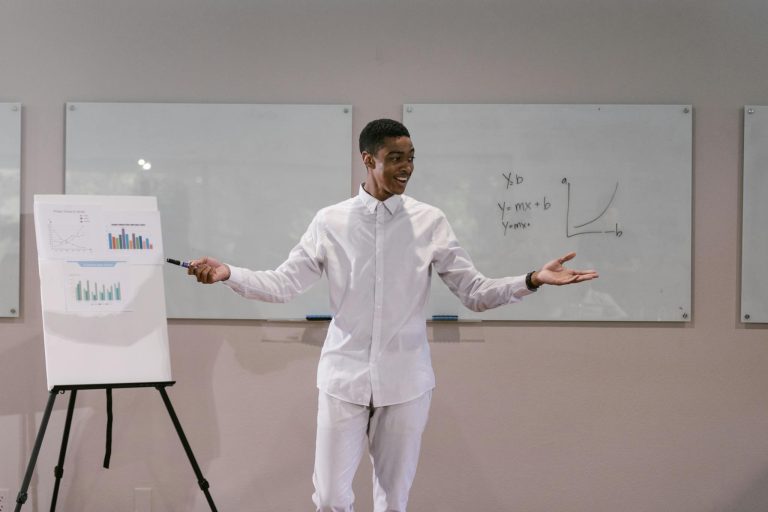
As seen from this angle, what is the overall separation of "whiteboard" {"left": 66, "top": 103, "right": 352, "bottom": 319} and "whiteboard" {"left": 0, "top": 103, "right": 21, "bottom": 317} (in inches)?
9.7

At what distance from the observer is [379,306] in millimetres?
2131

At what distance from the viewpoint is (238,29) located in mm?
3139

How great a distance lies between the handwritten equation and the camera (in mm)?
3098

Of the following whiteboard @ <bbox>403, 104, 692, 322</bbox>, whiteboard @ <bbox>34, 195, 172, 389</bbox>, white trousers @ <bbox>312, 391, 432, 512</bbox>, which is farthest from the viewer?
whiteboard @ <bbox>403, 104, 692, 322</bbox>

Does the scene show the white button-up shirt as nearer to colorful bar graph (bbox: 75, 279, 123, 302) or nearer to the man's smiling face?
the man's smiling face

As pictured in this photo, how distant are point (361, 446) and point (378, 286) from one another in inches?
20.1

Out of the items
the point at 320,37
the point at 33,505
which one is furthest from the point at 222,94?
the point at 33,505

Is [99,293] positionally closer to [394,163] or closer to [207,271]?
[207,271]

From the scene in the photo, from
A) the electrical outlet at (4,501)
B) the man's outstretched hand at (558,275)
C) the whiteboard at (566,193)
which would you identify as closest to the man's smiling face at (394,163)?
the man's outstretched hand at (558,275)

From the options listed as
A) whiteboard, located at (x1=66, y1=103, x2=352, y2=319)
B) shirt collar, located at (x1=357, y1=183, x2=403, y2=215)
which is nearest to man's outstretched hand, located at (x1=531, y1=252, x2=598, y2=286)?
shirt collar, located at (x1=357, y1=183, x2=403, y2=215)

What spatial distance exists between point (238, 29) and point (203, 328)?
137 cm

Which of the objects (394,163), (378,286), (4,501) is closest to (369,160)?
(394,163)

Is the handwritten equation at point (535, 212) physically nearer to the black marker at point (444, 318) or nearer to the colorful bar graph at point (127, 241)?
the black marker at point (444, 318)

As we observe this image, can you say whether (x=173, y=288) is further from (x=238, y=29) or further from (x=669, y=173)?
(x=669, y=173)
